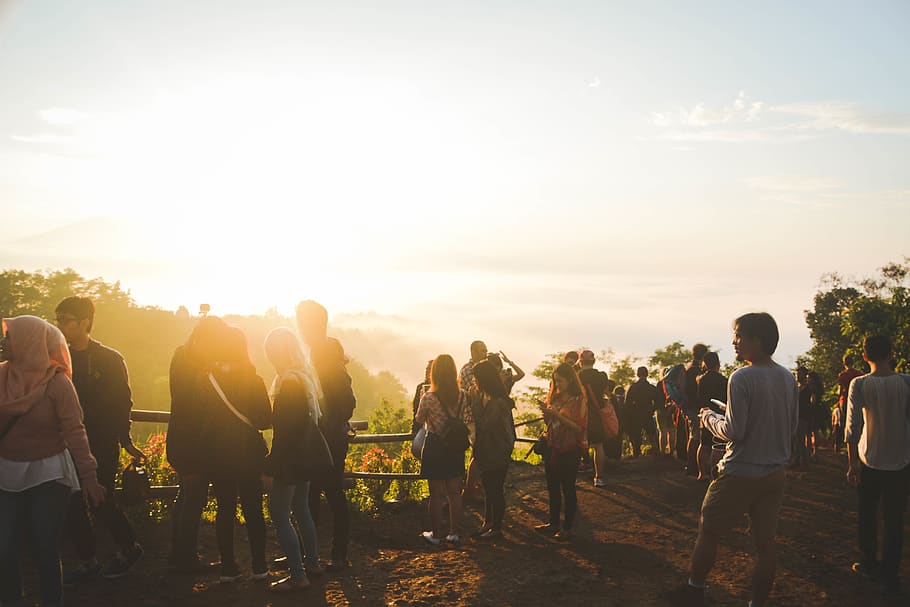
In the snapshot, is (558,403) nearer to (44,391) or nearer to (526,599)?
(526,599)

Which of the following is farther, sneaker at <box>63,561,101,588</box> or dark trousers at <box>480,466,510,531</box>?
dark trousers at <box>480,466,510,531</box>

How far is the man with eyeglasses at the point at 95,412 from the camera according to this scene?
6230mm

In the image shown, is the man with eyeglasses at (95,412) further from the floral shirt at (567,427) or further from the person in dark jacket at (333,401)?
the floral shirt at (567,427)

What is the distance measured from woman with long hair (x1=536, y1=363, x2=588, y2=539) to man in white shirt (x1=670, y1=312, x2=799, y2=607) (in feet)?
10.1

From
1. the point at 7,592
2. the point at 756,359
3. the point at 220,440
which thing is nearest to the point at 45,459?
the point at 7,592

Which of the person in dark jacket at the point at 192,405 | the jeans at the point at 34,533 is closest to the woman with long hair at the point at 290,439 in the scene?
the person in dark jacket at the point at 192,405

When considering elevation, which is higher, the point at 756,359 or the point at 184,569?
the point at 756,359

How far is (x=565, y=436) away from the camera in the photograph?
8391 millimetres

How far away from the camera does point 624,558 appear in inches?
304

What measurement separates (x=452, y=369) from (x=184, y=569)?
3146 mm

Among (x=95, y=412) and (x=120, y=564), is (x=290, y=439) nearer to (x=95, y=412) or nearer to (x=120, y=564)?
(x=95, y=412)

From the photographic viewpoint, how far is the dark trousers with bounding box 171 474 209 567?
20.1 ft

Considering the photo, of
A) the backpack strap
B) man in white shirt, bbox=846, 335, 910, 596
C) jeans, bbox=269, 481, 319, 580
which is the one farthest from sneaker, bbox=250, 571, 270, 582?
man in white shirt, bbox=846, 335, 910, 596

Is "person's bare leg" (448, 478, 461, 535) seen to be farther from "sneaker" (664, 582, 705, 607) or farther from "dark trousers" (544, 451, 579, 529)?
"sneaker" (664, 582, 705, 607)
